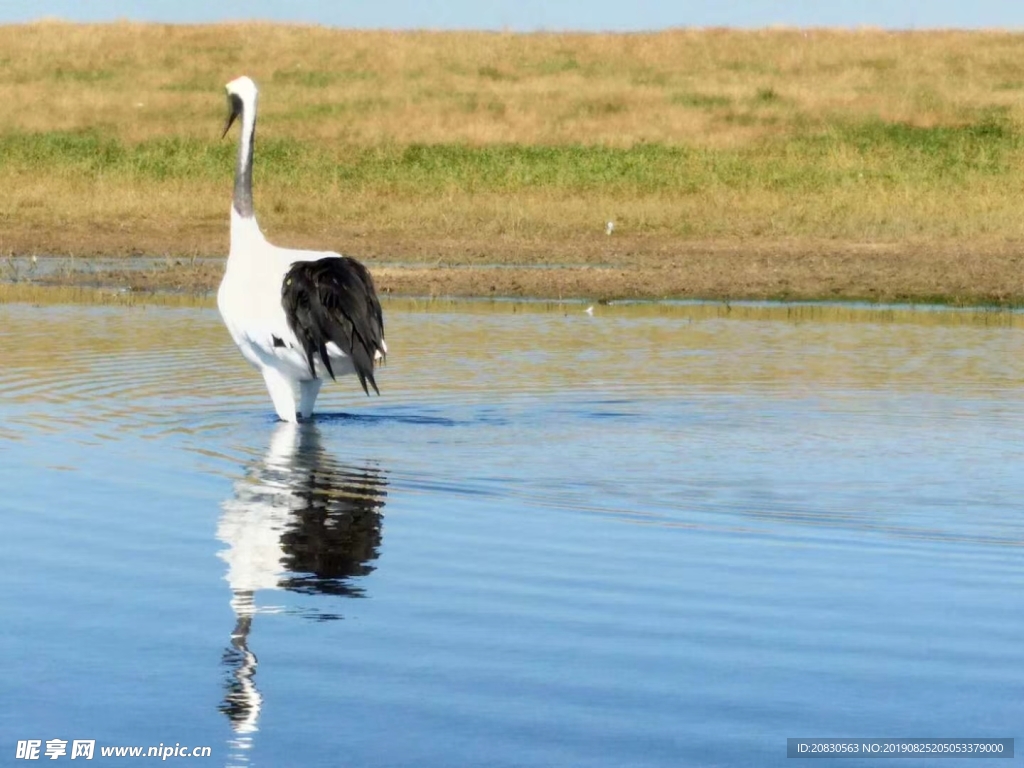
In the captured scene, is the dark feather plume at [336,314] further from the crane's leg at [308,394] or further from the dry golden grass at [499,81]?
→ the dry golden grass at [499,81]

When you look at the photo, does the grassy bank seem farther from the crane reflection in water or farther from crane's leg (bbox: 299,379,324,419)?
the crane reflection in water

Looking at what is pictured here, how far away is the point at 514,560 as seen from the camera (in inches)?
294

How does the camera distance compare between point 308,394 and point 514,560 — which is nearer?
point 514,560

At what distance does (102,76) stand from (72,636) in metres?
44.3

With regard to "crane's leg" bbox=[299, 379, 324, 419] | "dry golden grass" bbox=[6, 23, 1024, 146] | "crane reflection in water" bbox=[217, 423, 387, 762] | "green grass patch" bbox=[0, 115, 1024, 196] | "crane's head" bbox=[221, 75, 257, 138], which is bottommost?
"crane reflection in water" bbox=[217, 423, 387, 762]

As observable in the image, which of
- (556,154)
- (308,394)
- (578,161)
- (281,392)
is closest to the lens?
(281,392)

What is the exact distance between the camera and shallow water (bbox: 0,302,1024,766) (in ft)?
17.6

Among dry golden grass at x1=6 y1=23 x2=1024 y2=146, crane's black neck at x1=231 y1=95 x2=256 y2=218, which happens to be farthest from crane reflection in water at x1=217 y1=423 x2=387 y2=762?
dry golden grass at x1=6 y1=23 x2=1024 y2=146

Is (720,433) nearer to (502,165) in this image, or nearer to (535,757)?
(535,757)

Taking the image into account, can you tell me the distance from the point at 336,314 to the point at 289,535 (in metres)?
2.77

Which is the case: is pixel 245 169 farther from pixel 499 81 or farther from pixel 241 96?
pixel 499 81

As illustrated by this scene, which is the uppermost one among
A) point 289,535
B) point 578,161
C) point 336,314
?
point 578,161

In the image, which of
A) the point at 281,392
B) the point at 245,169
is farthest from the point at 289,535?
the point at 245,169

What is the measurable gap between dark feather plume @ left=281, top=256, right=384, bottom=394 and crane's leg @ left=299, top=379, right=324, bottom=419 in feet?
1.89
